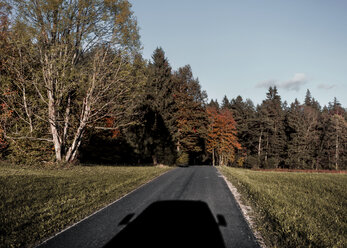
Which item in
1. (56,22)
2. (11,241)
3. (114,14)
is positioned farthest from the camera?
(114,14)

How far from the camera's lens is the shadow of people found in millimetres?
3871

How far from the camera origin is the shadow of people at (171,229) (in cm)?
387

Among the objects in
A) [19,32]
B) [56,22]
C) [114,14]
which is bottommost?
[19,32]

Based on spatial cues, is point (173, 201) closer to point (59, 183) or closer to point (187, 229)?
point (187, 229)

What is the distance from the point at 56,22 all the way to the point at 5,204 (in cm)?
1436

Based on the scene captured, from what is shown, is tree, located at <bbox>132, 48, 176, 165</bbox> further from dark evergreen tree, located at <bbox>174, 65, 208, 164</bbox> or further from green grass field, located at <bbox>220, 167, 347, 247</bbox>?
green grass field, located at <bbox>220, 167, 347, 247</bbox>

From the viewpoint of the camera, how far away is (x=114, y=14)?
56.0 ft

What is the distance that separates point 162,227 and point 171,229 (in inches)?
8.9

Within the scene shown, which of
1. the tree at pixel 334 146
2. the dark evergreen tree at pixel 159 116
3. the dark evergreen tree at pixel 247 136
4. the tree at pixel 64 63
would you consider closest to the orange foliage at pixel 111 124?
the dark evergreen tree at pixel 159 116

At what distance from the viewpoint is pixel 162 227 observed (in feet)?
15.0

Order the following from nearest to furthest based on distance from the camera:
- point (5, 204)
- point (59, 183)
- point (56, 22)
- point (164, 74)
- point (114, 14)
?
point (5, 204), point (59, 183), point (56, 22), point (114, 14), point (164, 74)

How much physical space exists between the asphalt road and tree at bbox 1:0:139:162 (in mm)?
12380

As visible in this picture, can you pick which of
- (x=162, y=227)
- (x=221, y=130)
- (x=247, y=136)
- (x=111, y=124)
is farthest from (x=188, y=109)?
(x=247, y=136)

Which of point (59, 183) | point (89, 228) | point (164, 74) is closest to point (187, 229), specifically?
point (89, 228)
